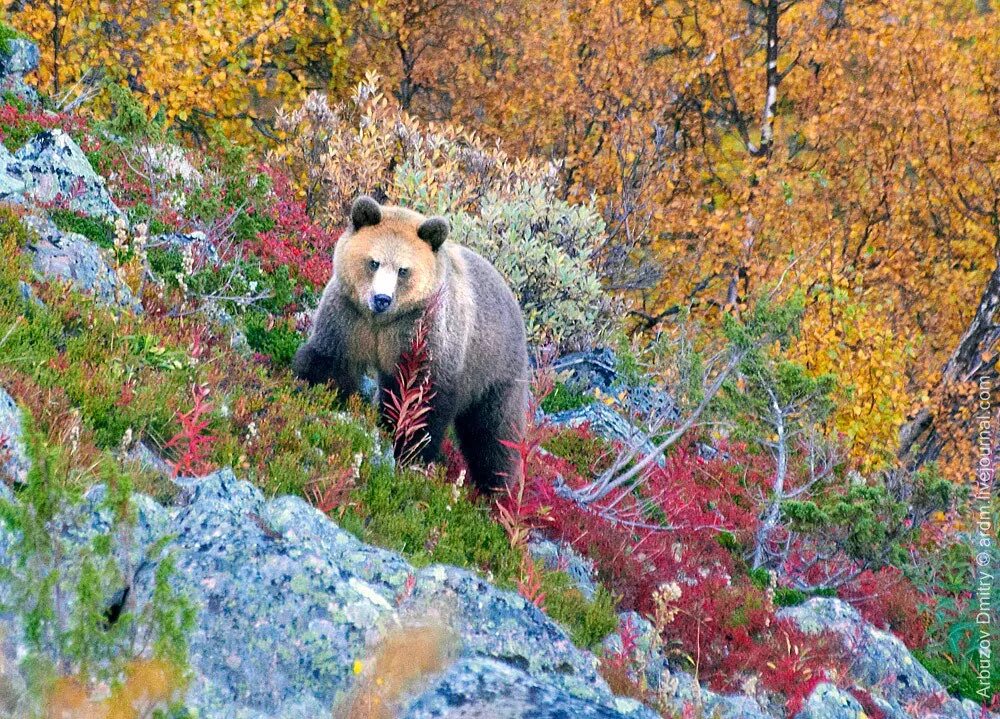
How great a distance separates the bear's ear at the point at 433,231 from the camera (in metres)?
6.62

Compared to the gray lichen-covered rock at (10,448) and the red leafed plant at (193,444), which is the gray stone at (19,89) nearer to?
the red leafed plant at (193,444)

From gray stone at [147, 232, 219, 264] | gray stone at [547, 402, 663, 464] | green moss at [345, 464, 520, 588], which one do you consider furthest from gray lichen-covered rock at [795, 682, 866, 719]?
gray stone at [147, 232, 219, 264]

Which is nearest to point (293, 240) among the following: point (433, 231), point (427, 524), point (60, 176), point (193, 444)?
point (60, 176)

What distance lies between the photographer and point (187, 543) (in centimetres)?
387

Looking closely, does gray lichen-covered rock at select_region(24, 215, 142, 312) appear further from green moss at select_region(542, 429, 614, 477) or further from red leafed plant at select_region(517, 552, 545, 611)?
green moss at select_region(542, 429, 614, 477)

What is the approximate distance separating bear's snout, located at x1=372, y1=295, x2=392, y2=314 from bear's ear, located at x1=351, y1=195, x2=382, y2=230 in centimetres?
75

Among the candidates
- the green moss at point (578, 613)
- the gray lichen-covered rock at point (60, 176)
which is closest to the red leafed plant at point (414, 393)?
the green moss at point (578, 613)

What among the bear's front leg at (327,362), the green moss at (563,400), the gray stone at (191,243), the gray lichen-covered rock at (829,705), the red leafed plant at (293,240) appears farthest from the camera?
the green moss at (563,400)

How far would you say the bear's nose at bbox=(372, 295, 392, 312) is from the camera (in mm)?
6113

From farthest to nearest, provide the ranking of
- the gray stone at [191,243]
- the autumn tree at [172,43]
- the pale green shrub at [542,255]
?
the autumn tree at [172,43] → the pale green shrub at [542,255] → the gray stone at [191,243]

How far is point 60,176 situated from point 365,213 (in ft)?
11.9

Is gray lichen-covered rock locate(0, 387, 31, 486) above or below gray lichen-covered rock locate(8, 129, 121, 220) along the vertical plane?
below

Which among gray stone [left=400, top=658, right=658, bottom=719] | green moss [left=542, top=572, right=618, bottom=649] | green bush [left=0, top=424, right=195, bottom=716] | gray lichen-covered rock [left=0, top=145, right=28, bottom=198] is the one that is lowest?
green moss [left=542, top=572, right=618, bottom=649]

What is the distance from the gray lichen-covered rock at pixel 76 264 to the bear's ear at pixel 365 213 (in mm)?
1789
